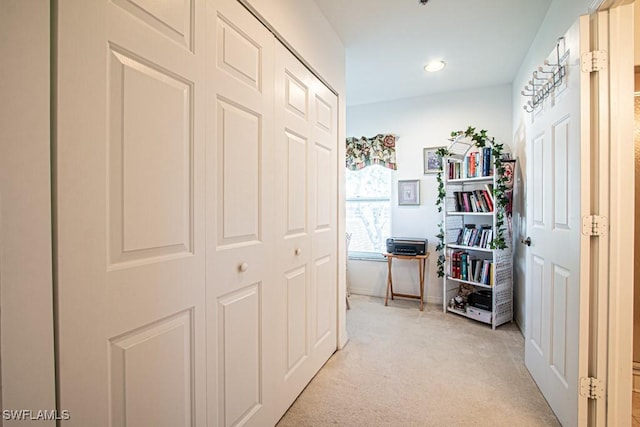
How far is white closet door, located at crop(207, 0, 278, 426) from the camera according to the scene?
1.17 meters

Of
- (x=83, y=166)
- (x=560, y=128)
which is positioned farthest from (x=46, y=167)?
(x=560, y=128)

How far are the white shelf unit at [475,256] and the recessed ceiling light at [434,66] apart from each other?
0.94 metres

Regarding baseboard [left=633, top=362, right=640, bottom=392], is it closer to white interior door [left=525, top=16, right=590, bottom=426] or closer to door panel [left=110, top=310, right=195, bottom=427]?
Result: white interior door [left=525, top=16, right=590, bottom=426]

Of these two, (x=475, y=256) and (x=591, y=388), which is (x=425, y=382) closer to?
(x=591, y=388)

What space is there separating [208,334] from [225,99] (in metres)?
0.94

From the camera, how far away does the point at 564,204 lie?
159cm

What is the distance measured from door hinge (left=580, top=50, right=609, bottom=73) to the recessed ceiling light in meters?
1.61

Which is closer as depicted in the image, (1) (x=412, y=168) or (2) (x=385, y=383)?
(2) (x=385, y=383)

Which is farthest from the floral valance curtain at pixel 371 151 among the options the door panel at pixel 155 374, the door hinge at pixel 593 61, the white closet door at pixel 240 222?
the door panel at pixel 155 374

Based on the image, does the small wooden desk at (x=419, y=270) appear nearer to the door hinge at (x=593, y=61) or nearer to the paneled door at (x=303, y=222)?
the paneled door at (x=303, y=222)

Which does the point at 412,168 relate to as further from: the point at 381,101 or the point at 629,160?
the point at 629,160

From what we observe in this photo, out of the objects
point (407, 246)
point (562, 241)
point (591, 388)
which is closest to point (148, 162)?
point (562, 241)

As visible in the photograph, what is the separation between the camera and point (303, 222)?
73.5 inches

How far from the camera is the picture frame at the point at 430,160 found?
3.63m
